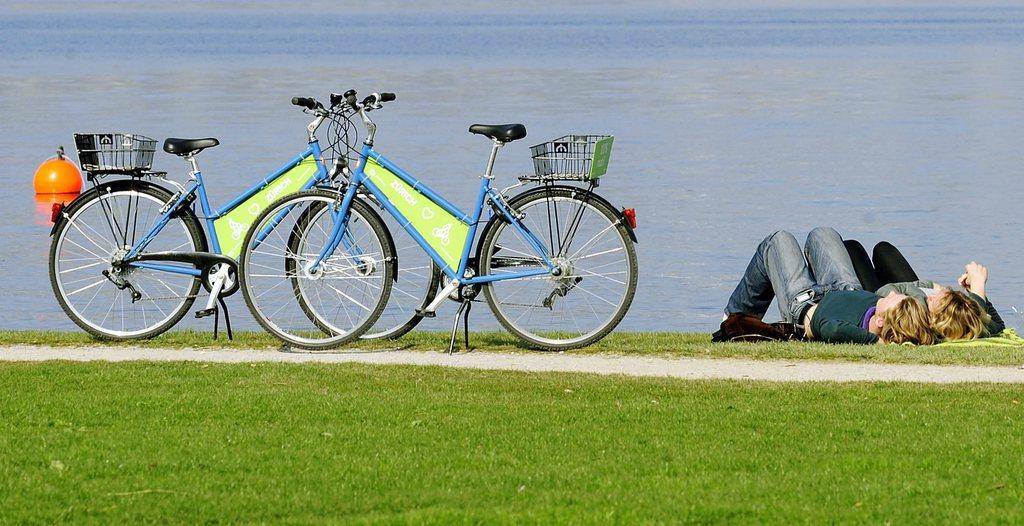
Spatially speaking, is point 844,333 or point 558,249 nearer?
point 558,249

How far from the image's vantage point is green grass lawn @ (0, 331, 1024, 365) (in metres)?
9.40

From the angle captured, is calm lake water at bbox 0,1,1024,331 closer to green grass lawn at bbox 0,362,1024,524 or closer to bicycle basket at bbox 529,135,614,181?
bicycle basket at bbox 529,135,614,181

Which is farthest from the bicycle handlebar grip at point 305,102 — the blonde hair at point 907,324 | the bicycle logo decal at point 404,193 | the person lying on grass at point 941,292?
the person lying on grass at point 941,292

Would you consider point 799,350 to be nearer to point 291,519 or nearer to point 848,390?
point 848,390

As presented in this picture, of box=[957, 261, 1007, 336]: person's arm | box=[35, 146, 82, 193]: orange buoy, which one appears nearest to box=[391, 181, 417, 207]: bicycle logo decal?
box=[957, 261, 1007, 336]: person's arm

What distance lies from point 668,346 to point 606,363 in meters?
0.71

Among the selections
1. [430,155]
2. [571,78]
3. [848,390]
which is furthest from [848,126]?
[848,390]

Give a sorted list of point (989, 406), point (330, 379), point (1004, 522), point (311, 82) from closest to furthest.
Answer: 1. point (1004, 522)
2. point (989, 406)
3. point (330, 379)
4. point (311, 82)

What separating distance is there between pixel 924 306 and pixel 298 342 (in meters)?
3.72

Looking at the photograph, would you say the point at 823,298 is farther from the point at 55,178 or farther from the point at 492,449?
the point at 55,178

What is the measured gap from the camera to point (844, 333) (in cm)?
1004

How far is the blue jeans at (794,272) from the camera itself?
1052 centimetres

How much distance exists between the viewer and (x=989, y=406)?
7.63m

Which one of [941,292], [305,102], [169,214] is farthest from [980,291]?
[169,214]
